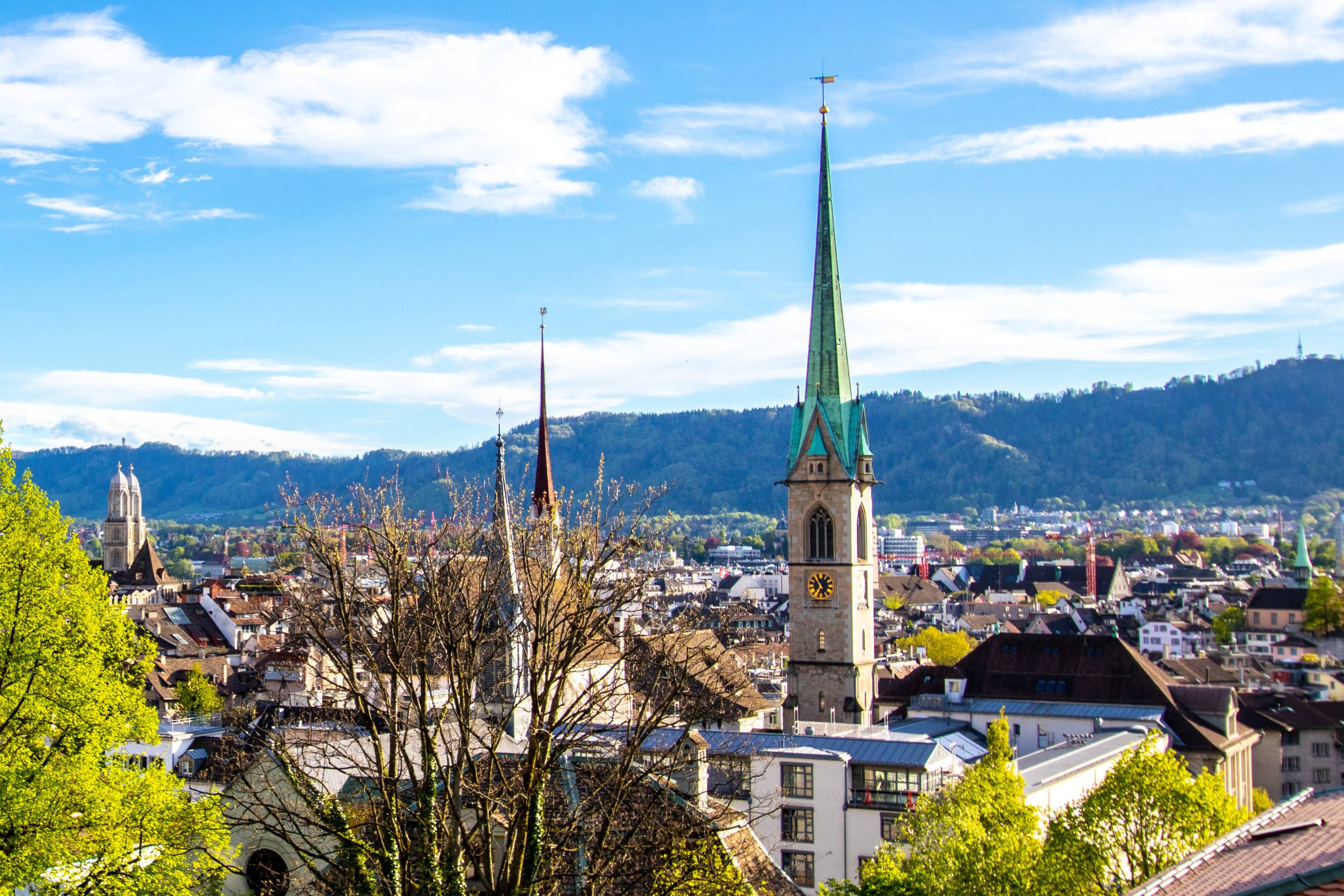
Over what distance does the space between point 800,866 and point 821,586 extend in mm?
18620

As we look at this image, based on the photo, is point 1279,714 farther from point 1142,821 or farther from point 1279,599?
point 1279,599

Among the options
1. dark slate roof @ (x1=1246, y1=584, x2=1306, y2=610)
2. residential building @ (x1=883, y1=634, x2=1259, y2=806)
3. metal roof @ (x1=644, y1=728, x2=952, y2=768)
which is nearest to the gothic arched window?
residential building @ (x1=883, y1=634, x2=1259, y2=806)

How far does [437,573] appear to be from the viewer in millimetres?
21328

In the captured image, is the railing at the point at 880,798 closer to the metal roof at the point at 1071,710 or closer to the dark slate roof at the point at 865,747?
the dark slate roof at the point at 865,747

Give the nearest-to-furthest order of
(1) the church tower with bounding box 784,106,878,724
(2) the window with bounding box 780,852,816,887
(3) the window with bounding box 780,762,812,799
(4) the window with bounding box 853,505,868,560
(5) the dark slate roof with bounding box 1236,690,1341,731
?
(2) the window with bounding box 780,852,816,887
(3) the window with bounding box 780,762,812,799
(1) the church tower with bounding box 784,106,878,724
(4) the window with bounding box 853,505,868,560
(5) the dark slate roof with bounding box 1236,690,1341,731

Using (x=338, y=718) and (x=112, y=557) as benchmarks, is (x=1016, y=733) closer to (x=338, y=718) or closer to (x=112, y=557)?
(x=338, y=718)

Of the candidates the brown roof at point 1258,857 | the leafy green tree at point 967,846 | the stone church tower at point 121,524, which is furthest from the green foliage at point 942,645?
the stone church tower at point 121,524

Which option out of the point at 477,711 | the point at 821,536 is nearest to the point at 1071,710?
the point at 821,536

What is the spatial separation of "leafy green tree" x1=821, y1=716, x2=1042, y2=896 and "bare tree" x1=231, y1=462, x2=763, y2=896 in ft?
24.5

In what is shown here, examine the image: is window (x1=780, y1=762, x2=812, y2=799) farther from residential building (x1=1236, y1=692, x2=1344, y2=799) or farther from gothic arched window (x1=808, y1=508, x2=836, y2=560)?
residential building (x1=1236, y1=692, x2=1344, y2=799)

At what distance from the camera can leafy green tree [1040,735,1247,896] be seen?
1287 inches

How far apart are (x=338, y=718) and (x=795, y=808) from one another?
2334cm

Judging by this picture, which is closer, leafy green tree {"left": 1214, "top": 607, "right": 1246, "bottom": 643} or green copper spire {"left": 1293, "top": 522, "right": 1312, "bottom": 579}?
leafy green tree {"left": 1214, "top": 607, "right": 1246, "bottom": 643}

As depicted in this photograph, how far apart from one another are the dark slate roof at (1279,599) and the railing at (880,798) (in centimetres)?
10302
